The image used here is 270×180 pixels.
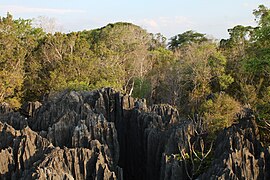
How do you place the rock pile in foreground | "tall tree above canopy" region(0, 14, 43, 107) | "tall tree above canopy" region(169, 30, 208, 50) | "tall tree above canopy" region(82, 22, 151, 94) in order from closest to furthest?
the rock pile in foreground → "tall tree above canopy" region(0, 14, 43, 107) → "tall tree above canopy" region(82, 22, 151, 94) → "tall tree above canopy" region(169, 30, 208, 50)

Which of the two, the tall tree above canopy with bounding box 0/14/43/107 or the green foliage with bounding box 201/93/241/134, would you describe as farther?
the tall tree above canopy with bounding box 0/14/43/107

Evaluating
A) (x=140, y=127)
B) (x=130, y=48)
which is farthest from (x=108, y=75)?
(x=140, y=127)

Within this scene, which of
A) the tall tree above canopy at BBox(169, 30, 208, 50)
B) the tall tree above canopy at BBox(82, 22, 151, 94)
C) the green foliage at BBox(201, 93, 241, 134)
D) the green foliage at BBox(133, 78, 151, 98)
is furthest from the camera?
the tall tree above canopy at BBox(169, 30, 208, 50)

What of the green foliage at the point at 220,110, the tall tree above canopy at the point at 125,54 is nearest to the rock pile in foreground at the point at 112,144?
the green foliage at the point at 220,110

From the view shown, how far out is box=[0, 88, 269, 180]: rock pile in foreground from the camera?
12.7m

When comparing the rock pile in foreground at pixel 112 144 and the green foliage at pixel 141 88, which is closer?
the rock pile in foreground at pixel 112 144

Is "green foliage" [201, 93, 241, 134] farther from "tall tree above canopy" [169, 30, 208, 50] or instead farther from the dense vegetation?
"tall tree above canopy" [169, 30, 208, 50]

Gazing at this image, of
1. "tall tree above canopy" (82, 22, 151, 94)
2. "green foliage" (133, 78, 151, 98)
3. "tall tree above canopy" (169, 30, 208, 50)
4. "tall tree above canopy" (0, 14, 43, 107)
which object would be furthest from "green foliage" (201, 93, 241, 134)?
"tall tree above canopy" (169, 30, 208, 50)

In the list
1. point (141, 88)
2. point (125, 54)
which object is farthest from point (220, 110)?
point (125, 54)

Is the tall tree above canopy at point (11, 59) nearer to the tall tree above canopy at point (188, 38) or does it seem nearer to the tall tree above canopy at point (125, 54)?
the tall tree above canopy at point (125, 54)

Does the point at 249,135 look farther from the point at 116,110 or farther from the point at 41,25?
the point at 41,25

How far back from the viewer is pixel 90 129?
16.8m

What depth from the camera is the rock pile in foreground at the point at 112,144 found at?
41.6 feet

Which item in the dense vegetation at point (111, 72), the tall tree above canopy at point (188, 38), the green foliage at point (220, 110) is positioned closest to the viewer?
the green foliage at point (220, 110)
